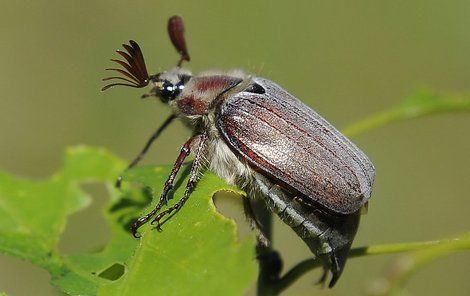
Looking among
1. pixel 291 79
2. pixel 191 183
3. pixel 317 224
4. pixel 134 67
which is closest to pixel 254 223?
pixel 317 224

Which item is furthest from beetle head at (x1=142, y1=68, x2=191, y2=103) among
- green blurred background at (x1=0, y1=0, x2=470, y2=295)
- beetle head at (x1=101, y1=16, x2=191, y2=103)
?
green blurred background at (x1=0, y1=0, x2=470, y2=295)

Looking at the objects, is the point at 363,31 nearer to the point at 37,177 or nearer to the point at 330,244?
the point at 37,177

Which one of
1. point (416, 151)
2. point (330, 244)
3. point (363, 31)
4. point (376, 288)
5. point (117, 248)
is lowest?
point (416, 151)

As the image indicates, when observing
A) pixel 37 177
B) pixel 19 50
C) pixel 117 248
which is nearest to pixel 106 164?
pixel 117 248

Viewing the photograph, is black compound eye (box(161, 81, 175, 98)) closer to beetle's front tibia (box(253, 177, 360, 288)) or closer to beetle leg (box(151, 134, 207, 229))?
beetle leg (box(151, 134, 207, 229))

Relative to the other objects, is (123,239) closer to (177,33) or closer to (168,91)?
(168,91)
